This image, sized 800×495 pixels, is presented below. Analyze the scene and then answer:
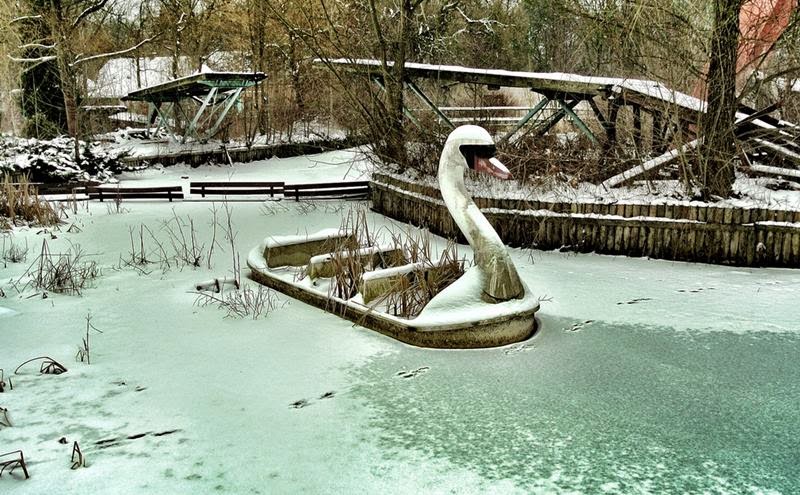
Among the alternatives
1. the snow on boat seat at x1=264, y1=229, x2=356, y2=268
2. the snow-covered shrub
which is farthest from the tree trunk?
the snow-covered shrub

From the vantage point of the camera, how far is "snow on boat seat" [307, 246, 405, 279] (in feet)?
21.4

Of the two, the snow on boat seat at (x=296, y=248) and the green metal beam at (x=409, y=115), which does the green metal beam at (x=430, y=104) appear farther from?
the snow on boat seat at (x=296, y=248)

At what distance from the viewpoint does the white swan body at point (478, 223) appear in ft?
17.7

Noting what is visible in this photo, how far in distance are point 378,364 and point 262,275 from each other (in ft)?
8.17

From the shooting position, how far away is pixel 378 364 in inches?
195

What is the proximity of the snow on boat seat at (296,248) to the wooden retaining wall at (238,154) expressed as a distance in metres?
10.1

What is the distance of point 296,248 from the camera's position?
7359 millimetres

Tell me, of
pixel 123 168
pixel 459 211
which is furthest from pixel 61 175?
pixel 459 211

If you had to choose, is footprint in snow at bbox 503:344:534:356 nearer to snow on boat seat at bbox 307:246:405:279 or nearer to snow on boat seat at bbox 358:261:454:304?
snow on boat seat at bbox 358:261:454:304

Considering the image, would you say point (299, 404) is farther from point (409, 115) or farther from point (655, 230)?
point (409, 115)

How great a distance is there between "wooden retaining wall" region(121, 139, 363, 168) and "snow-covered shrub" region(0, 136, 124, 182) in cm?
96

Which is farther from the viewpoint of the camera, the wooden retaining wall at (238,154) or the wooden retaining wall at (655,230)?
the wooden retaining wall at (238,154)

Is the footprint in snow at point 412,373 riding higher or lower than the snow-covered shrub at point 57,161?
lower

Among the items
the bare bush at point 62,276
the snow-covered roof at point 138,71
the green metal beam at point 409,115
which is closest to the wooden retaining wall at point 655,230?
the green metal beam at point 409,115
